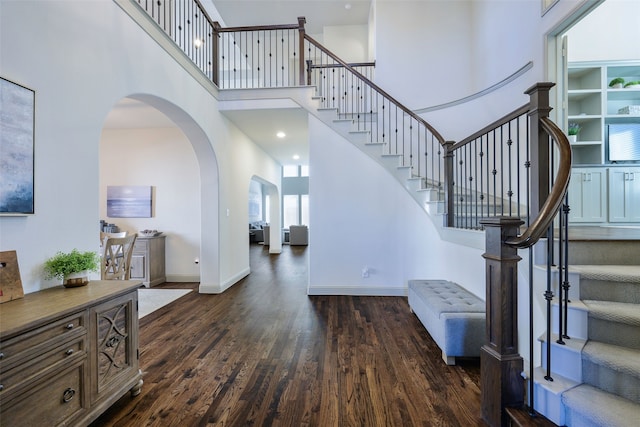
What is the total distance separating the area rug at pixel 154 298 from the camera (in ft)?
12.2

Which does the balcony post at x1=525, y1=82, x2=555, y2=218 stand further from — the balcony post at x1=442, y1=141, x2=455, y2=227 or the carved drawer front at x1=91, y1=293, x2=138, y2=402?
the carved drawer front at x1=91, y1=293, x2=138, y2=402

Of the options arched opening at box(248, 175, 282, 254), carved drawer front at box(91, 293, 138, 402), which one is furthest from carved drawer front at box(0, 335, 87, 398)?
arched opening at box(248, 175, 282, 254)

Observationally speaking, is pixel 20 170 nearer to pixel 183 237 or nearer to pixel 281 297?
pixel 281 297

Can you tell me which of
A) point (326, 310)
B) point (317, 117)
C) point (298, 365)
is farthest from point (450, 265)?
point (317, 117)

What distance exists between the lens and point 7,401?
1.20 m

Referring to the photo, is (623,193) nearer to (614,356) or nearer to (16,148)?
(614,356)

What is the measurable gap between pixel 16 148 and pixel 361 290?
402 cm

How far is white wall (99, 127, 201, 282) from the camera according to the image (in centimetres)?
524

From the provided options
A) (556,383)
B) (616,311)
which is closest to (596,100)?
(616,311)

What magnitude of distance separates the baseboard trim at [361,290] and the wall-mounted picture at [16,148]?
3.46 m

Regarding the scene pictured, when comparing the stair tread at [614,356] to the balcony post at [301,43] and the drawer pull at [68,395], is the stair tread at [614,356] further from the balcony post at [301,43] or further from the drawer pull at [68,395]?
the balcony post at [301,43]

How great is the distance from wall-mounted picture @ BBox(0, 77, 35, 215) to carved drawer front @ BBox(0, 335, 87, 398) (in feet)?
2.75

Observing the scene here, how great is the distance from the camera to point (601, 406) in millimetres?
1271

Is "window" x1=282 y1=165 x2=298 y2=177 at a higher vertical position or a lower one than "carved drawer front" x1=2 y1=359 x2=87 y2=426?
higher
